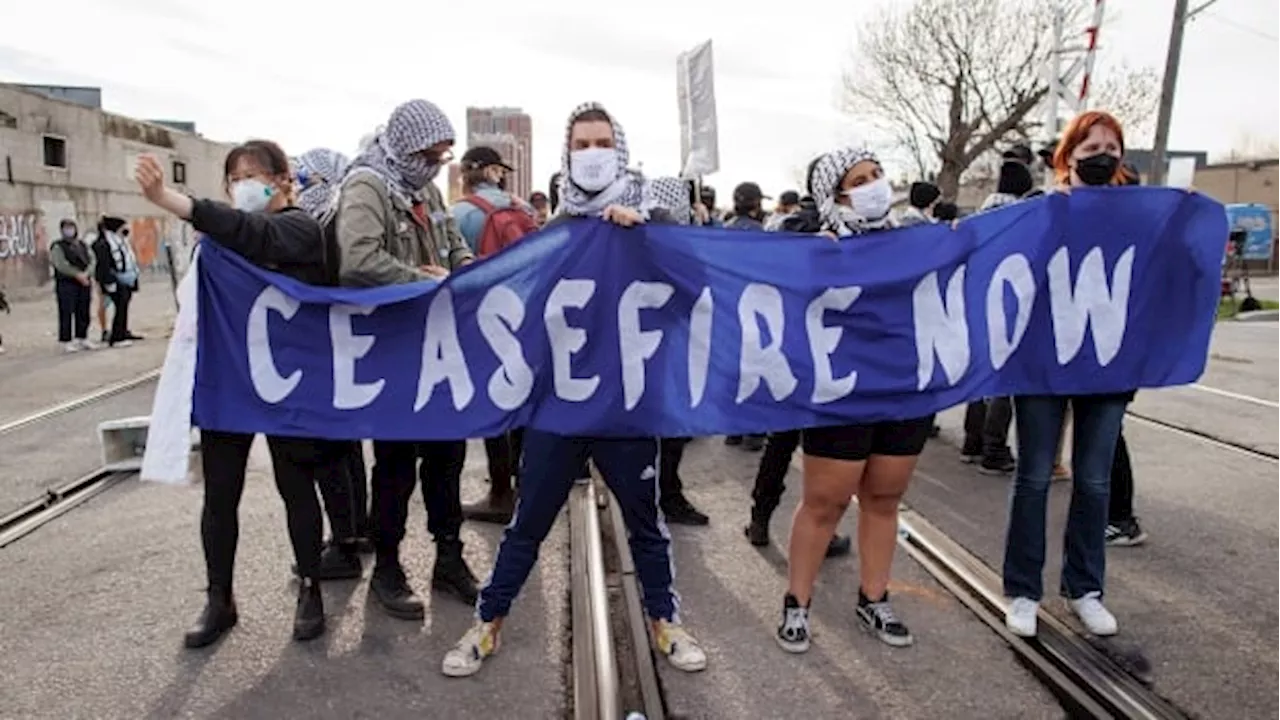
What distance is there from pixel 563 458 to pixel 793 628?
45.3 inches

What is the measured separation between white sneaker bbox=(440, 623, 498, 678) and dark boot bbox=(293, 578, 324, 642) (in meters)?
0.58

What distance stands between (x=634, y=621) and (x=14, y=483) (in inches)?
180

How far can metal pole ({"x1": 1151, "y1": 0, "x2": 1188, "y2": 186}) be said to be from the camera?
17875mm

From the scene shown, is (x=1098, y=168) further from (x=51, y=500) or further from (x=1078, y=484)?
(x=51, y=500)

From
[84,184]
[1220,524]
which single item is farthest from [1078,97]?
[84,184]

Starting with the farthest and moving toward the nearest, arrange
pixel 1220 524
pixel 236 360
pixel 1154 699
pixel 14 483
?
pixel 14 483, pixel 1220 524, pixel 236 360, pixel 1154 699

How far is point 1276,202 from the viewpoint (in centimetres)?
5666

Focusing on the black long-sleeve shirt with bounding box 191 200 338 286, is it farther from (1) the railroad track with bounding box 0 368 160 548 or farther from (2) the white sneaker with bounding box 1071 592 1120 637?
(2) the white sneaker with bounding box 1071 592 1120 637

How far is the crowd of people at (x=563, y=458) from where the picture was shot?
3383 mm

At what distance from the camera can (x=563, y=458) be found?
132 inches

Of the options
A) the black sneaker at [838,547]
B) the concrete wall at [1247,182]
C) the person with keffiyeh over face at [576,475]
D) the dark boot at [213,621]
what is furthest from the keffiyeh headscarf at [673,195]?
the concrete wall at [1247,182]

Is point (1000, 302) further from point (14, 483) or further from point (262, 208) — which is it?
point (14, 483)

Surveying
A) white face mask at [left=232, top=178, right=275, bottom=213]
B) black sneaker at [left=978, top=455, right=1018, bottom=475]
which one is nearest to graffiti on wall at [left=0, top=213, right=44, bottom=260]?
white face mask at [left=232, top=178, right=275, bottom=213]

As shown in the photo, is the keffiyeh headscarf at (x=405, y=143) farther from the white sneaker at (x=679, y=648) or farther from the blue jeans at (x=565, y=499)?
the white sneaker at (x=679, y=648)
